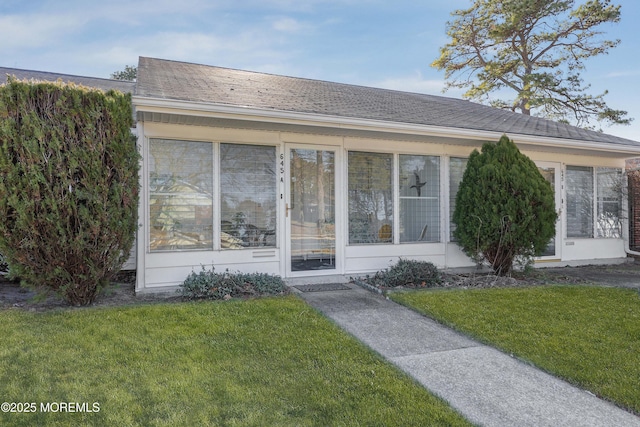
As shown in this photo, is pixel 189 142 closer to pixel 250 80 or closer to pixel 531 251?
pixel 250 80

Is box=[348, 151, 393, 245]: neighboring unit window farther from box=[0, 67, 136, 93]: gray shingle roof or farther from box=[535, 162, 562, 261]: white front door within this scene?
box=[0, 67, 136, 93]: gray shingle roof

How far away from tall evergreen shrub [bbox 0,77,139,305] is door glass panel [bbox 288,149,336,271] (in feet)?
8.21

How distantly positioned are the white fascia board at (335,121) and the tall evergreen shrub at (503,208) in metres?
0.63

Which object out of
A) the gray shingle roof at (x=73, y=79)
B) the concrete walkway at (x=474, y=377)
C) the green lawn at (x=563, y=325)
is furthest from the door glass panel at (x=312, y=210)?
the gray shingle roof at (x=73, y=79)

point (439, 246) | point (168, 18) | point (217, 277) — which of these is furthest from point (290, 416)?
point (168, 18)

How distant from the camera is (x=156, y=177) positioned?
540 centimetres

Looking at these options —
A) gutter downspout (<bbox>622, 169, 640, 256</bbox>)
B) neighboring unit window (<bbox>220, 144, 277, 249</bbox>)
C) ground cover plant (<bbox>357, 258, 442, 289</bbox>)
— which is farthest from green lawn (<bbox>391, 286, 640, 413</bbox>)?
gutter downspout (<bbox>622, 169, 640, 256</bbox>)

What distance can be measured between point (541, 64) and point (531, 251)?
14777 mm

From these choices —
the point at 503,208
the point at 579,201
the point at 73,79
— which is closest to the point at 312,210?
the point at 503,208

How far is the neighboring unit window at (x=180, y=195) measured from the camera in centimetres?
541

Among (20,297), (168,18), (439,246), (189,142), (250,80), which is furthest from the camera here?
(168,18)

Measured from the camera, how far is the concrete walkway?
2.45 meters

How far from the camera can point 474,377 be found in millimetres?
2977

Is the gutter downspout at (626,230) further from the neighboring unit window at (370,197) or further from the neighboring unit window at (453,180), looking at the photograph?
the neighboring unit window at (370,197)
